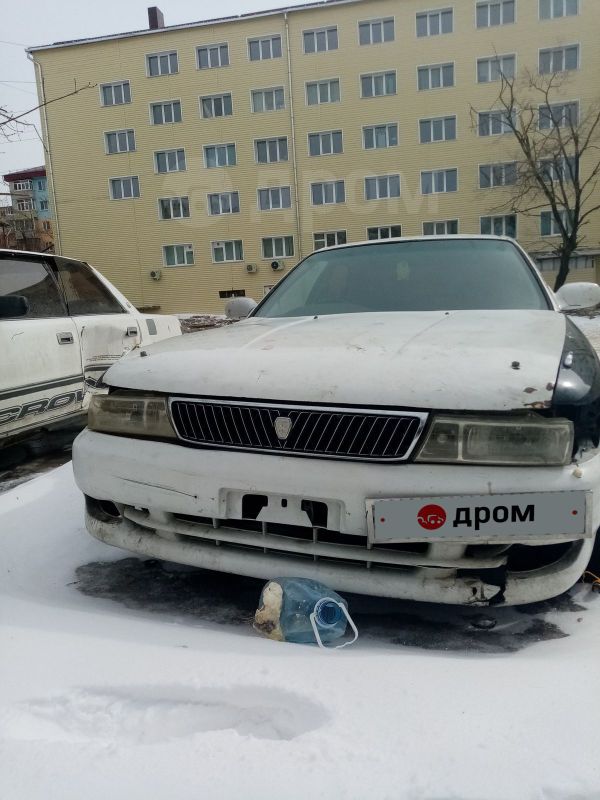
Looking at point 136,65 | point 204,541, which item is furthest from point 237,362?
point 136,65

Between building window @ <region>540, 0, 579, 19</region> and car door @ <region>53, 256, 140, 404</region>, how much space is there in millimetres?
31550

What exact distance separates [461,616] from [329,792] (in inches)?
37.8

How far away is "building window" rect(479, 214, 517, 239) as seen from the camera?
96.7 feet

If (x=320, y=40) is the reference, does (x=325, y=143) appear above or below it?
below

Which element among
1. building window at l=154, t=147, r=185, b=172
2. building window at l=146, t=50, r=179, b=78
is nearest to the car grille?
building window at l=154, t=147, r=185, b=172

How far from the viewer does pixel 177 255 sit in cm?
3162

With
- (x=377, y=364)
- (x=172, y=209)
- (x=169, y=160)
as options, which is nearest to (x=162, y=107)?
(x=169, y=160)

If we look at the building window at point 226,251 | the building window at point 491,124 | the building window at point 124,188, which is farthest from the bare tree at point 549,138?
the building window at point 124,188

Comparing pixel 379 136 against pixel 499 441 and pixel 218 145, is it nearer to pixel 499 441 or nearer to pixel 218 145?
pixel 218 145

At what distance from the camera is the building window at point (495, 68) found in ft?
91.6

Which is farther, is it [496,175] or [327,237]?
[327,237]

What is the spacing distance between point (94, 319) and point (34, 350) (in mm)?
665

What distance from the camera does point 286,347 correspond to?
203 centimetres

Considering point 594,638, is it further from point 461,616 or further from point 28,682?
point 28,682
